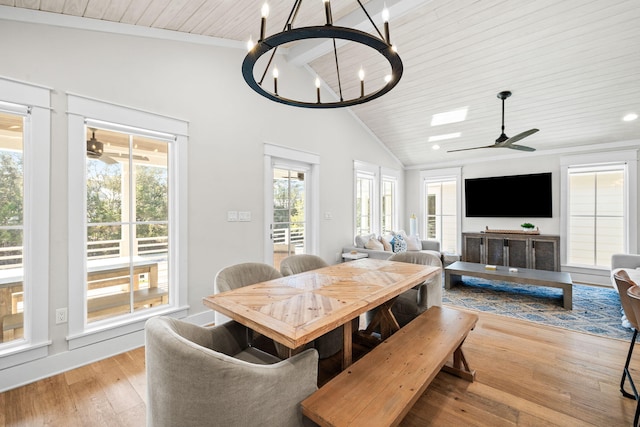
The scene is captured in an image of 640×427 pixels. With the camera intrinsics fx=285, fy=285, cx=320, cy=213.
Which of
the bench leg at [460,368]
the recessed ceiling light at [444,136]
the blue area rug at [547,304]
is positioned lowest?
the blue area rug at [547,304]

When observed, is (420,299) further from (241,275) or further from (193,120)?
(193,120)

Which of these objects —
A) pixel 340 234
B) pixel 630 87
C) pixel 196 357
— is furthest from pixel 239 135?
pixel 630 87

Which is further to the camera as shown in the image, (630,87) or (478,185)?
(478,185)

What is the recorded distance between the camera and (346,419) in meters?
1.09

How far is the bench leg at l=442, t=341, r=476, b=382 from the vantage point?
2.04 metres

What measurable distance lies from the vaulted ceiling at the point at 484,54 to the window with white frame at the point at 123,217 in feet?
2.89

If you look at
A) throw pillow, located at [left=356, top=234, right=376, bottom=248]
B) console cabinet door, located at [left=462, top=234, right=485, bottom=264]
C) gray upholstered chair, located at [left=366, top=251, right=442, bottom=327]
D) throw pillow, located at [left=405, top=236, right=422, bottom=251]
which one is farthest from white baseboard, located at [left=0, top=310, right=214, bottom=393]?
console cabinet door, located at [left=462, top=234, right=485, bottom=264]

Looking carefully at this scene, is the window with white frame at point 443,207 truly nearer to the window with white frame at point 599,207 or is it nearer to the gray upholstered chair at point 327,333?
the window with white frame at point 599,207

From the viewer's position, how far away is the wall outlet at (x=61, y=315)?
216 cm

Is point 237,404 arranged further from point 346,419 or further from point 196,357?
point 346,419

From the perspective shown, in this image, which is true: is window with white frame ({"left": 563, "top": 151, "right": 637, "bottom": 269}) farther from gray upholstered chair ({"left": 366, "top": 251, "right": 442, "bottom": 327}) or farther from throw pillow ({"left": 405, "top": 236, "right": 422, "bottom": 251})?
gray upholstered chair ({"left": 366, "top": 251, "right": 442, "bottom": 327})

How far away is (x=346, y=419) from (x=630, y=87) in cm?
502

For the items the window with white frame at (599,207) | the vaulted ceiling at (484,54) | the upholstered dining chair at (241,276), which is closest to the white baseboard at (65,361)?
the upholstered dining chair at (241,276)

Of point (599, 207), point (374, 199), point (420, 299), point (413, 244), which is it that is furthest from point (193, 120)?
point (599, 207)
